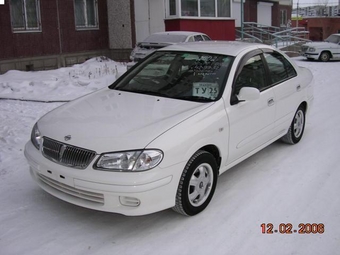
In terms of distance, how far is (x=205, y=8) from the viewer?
57.4ft

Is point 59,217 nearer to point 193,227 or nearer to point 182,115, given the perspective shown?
point 193,227

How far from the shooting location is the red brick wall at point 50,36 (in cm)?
1295

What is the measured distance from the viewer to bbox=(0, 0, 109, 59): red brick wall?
1295cm

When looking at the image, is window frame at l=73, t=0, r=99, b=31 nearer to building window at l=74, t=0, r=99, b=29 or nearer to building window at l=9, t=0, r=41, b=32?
building window at l=74, t=0, r=99, b=29

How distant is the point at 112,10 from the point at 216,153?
45.6 feet

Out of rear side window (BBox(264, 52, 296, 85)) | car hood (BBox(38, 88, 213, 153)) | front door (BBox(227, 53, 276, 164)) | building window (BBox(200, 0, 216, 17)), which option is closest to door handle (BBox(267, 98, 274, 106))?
front door (BBox(227, 53, 276, 164))

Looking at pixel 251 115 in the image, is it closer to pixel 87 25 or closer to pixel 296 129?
pixel 296 129

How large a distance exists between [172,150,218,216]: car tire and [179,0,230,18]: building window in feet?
45.2

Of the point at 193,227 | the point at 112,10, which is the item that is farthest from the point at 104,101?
the point at 112,10

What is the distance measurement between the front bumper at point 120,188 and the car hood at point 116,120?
0.24 meters

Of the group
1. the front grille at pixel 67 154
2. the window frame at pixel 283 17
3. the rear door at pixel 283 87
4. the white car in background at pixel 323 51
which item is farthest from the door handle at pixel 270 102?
the window frame at pixel 283 17

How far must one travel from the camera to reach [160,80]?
4734 mm

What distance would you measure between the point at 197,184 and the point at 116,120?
983mm

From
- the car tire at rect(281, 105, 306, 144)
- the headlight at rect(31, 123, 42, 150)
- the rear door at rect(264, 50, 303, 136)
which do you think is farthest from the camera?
the car tire at rect(281, 105, 306, 144)
